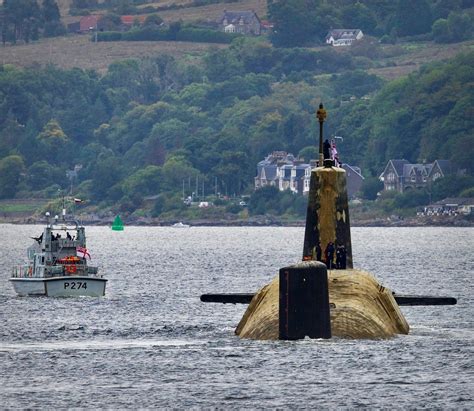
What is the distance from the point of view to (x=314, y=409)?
136ft

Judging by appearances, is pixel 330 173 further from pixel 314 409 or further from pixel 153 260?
pixel 153 260

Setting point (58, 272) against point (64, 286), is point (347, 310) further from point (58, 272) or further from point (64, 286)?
point (58, 272)

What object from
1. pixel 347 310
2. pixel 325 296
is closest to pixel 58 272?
pixel 347 310

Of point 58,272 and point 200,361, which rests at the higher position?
point 58,272

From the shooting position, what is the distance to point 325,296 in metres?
45.1

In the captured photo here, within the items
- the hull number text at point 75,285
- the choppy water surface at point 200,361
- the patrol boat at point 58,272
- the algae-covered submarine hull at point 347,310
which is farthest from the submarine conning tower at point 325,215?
the hull number text at point 75,285

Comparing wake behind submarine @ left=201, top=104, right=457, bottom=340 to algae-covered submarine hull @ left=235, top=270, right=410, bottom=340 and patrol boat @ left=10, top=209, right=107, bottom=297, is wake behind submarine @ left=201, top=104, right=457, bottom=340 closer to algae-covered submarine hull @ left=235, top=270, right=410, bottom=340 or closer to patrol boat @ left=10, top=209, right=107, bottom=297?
algae-covered submarine hull @ left=235, top=270, right=410, bottom=340

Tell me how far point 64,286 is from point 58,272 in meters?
0.92

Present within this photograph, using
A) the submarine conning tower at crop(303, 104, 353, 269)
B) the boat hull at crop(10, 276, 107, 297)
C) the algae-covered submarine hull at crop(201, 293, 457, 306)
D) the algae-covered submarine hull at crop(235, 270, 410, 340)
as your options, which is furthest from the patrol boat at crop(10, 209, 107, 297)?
the submarine conning tower at crop(303, 104, 353, 269)

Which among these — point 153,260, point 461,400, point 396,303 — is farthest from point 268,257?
point 461,400

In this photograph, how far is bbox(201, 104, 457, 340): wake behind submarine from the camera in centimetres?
4500

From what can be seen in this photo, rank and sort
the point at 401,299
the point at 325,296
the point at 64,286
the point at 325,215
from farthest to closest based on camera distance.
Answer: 1. the point at 64,286
2. the point at 401,299
3. the point at 325,215
4. the point at 325,296

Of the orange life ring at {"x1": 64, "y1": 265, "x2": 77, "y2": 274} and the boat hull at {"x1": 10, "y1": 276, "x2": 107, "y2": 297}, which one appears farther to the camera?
the orange life ring at {"x1": 64, "y1": 265, "x2": 77, "y2": 274}

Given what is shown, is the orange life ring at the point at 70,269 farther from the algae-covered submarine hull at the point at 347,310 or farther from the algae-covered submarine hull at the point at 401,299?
the algae-covered submarine hull at the point at 347,310
